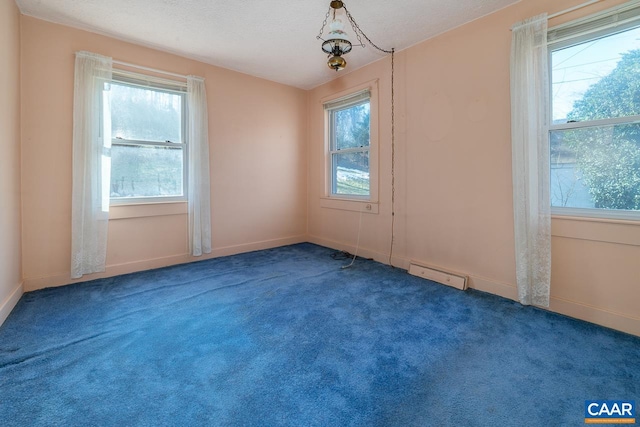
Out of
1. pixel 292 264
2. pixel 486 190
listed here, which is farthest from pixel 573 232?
pixel 292 264

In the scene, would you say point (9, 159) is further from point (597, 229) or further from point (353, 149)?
point (597, 229)

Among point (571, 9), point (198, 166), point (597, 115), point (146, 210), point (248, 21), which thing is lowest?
point (146, 210)

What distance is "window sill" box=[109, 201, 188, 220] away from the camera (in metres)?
3.19

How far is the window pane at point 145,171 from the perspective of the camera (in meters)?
3.23

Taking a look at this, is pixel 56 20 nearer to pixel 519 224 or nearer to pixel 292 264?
pixel 292 264

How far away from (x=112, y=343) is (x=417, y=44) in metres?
3.98

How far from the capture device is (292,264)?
3689 millimetres

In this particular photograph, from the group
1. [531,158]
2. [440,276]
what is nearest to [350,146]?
[440,276]

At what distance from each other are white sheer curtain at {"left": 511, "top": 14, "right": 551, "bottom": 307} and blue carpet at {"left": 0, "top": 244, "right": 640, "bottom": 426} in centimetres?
32

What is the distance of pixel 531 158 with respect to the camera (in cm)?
229

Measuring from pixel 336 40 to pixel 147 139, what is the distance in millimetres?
2532

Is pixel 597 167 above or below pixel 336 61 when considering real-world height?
below

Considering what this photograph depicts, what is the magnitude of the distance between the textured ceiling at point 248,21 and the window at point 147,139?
1.66 feet

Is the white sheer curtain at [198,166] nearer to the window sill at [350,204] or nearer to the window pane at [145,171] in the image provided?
the window pane at [145,171]
